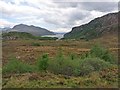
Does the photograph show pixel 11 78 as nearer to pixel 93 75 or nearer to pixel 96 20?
pixel 93 75

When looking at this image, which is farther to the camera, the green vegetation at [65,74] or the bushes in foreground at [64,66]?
the bushes in foreground at [64,66]

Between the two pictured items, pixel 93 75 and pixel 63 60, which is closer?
pixel 93 75

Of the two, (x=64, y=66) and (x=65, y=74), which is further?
(x=64, y=66)

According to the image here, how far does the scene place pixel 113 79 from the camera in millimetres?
16016

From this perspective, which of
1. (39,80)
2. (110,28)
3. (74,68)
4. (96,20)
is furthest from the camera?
(96,20)

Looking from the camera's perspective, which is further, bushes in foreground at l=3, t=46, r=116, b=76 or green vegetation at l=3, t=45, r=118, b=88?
bushes in foreground at l=3, t=46, r=116, b=76

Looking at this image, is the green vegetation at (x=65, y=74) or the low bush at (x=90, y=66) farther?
the low bush at (x=90, y=66)

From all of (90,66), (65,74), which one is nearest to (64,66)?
(65,74)

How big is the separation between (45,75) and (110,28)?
3440 inches

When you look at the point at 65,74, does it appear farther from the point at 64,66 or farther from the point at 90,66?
the point at 90,66

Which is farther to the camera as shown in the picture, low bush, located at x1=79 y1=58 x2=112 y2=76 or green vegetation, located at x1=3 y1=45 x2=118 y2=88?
low bush, located at x1=79 y1=58 x2=112 y2=76

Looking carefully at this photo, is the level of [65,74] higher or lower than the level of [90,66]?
lower

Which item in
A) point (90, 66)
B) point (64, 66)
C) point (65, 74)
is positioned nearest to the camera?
point (65, 74)

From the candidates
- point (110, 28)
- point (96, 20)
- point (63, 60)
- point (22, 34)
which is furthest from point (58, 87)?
point (96, 20)
